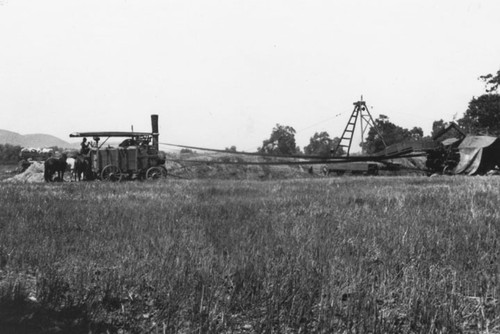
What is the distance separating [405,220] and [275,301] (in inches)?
117

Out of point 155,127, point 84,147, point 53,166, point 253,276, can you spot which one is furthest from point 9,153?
point 253,276

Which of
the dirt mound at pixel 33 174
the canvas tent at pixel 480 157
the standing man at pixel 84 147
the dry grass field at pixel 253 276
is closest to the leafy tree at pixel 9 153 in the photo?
the dirt mound at pixel 33 174

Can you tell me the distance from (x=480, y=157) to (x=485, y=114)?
124 feet

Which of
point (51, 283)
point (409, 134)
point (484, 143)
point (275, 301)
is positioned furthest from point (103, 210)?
point (409, 134)

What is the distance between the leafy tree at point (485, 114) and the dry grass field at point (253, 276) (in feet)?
178

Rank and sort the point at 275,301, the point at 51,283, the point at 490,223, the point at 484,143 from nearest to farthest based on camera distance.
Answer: the point at 275,301
the point at 51,283
the point at 490,223
the point at 484,143

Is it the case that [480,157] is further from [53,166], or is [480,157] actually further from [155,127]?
[53,166]

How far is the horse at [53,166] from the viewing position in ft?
61.1

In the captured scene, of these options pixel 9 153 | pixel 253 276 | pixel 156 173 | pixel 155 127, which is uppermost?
pixel 9 153

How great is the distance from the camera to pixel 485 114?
50.1m

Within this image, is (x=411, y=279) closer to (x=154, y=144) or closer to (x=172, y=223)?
(x=172, y=223)

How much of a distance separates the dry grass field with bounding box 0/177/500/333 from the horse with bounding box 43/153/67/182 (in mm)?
15719

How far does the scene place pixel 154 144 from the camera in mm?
20031

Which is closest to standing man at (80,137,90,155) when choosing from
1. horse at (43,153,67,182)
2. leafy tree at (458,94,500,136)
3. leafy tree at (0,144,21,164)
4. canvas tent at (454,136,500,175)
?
horse at (43,153,67,182)
